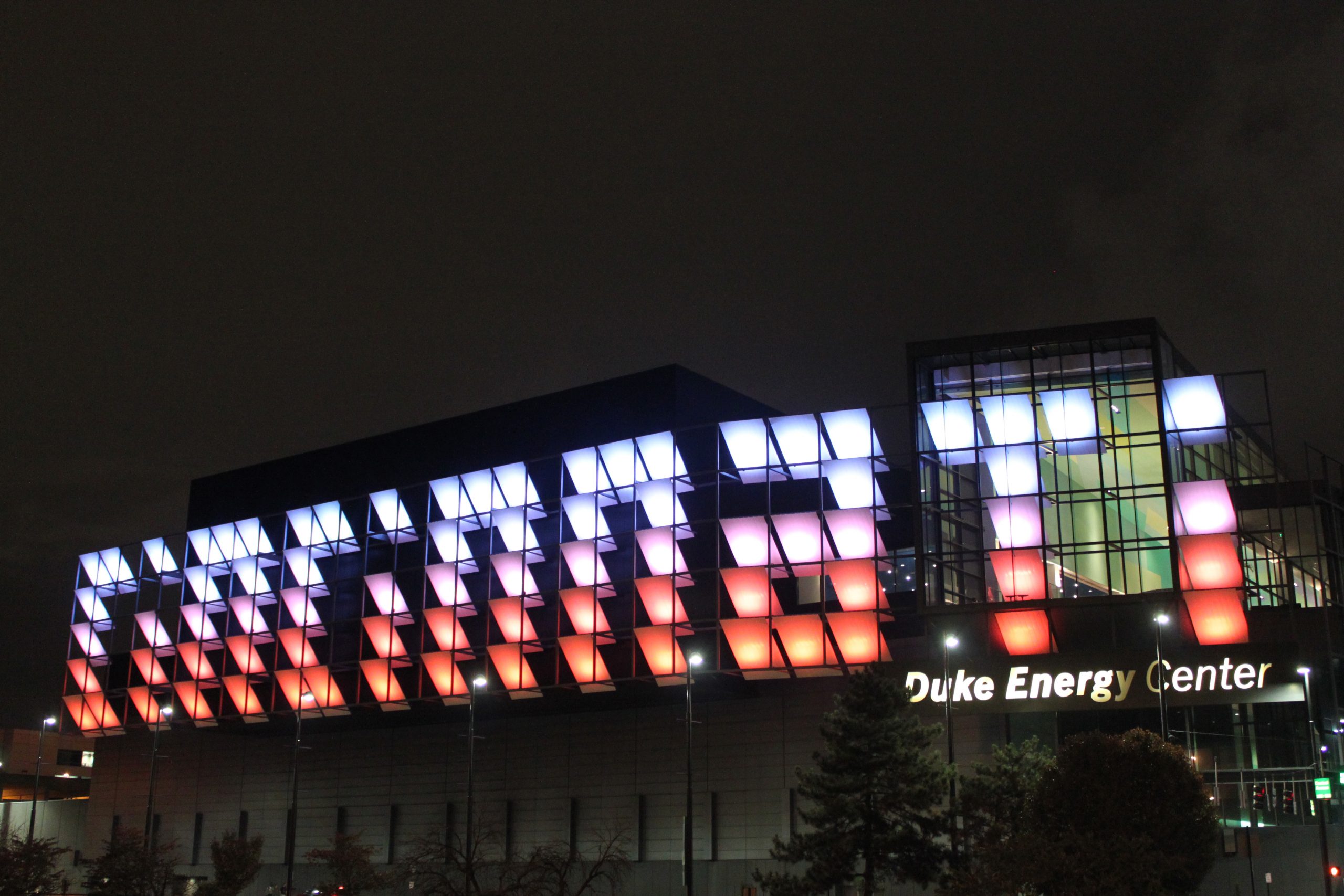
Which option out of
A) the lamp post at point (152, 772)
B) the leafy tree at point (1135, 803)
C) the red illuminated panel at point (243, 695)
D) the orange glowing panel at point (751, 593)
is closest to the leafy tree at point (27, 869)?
the lamp post at point (152, 772)

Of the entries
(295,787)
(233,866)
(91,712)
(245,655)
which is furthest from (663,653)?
(91,712)

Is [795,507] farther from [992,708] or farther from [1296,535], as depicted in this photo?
[1296,535]

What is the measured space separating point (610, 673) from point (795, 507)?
12.8 metres

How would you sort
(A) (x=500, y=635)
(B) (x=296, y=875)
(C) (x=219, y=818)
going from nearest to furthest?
(A) (x=500, y=635), (B) (x=296, y=875), (C) (x=219, y=818)

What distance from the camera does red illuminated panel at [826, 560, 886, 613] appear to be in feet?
216

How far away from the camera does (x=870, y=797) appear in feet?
160

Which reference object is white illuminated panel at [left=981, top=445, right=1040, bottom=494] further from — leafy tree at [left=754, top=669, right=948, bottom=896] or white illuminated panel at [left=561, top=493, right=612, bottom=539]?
white illuminated panel at [left=561, top=493, right=612, bottom=539]

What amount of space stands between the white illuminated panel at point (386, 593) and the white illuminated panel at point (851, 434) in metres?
27.1

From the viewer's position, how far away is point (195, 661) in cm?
9112

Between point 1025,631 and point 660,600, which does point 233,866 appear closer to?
point 660,600

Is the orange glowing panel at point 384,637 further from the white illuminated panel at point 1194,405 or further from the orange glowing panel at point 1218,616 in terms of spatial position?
the white illuminated panel at point 1194,405

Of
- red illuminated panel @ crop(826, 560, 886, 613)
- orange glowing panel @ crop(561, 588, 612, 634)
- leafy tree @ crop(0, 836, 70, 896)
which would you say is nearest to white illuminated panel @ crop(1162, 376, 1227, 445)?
red illuminated panel @ crop(826, 560, 886, 613)

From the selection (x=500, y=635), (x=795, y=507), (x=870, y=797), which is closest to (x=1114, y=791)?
(x=870, y=797)

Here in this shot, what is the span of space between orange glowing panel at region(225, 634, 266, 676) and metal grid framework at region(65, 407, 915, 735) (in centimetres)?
11
